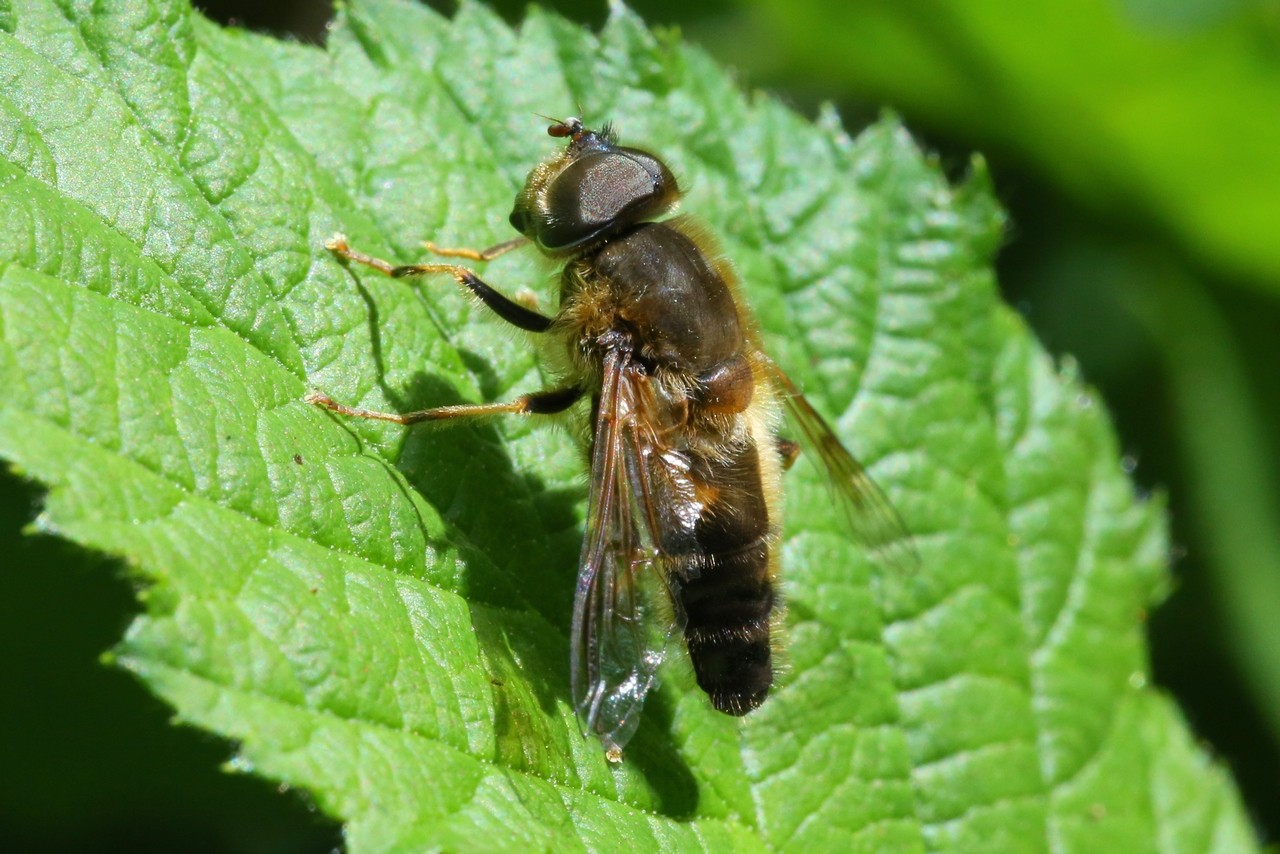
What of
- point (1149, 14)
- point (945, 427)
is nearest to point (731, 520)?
point (945, 427)

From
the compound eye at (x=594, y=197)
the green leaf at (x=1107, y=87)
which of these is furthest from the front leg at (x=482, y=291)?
the green leaf at (x=1107, y=87)

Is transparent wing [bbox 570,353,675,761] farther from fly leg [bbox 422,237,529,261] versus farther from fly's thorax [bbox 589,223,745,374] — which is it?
fly leg [bbox 422,237,529,261]

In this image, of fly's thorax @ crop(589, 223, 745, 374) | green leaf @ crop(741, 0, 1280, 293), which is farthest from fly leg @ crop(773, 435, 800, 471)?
green leaf @ crop(741, 0, 1280, 293)

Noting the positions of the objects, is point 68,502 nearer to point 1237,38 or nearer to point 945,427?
point 945,427

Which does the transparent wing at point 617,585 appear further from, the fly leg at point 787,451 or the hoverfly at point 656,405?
the fly leg at point 787,451

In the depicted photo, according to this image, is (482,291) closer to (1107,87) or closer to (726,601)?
(726,601)

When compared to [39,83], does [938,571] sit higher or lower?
lower
